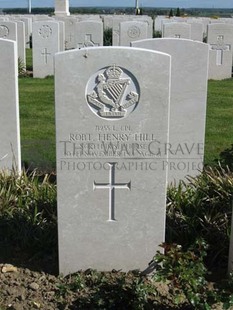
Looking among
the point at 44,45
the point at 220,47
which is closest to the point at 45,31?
the point at 44,45

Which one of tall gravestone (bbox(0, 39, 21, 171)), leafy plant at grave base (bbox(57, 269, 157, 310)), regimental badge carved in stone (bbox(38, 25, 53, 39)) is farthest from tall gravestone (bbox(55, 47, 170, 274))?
regimental badge carved in stone (bbox(38, 25, 53, 39))

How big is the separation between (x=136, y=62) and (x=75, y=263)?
1.54m

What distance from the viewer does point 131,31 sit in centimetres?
1494

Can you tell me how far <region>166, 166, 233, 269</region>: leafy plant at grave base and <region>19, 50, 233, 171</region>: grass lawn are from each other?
1.76 m

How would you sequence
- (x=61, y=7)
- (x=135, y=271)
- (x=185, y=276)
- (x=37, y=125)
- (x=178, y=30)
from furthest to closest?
1. (x=61, y=7)
2. (x=178, y=30)
3. (x=37, y=125)
4. (x=135, y=271)
5. (x=185, y=276)

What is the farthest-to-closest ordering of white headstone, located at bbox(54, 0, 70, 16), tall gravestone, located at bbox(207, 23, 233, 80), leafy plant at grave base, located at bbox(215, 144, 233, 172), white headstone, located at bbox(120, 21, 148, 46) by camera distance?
white headstone, located at bbox(54, 0, 70, 16) < white headstone, located at bbox(120, 21, 148, 46) < tall gravestone, located at bbox(207, 23, 233, 80) < leafy plant at grave base, located at bbox(215, 144, 233, 172)

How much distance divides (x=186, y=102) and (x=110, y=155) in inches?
72.8

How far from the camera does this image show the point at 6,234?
453 centimetres

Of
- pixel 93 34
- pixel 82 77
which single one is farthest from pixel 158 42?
pixel 93 34

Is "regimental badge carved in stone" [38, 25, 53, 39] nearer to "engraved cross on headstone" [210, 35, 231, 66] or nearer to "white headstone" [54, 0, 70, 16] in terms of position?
"engraved cross on headstone" [210, 35, 231, 66]

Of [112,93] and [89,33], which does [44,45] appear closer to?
[89,33]

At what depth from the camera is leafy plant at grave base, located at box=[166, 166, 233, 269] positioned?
14.2 feet

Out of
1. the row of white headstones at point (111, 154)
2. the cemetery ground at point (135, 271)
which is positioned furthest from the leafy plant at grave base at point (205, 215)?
the row of white headstones at point (111, 154)

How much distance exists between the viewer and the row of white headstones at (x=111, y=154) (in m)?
3.63
